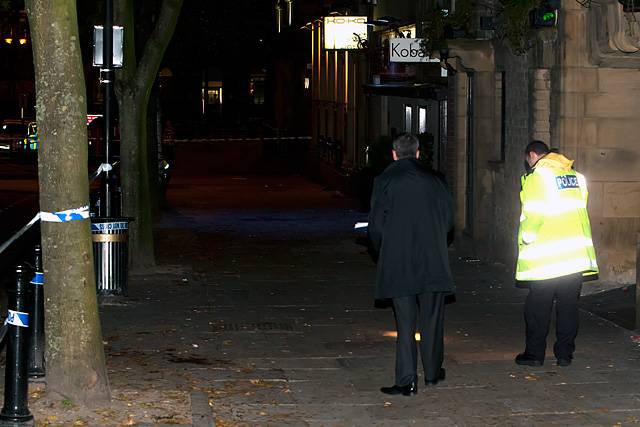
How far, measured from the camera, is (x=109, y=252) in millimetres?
13344

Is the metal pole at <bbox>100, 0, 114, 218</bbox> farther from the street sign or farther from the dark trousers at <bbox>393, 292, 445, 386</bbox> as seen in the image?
the dark trousers at <bbox>393, 292, 445, 386</bbox>

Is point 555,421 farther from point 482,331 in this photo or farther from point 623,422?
point 482,331

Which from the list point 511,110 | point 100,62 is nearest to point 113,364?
point 100,62

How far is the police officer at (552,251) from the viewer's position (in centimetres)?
989

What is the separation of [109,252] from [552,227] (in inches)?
204

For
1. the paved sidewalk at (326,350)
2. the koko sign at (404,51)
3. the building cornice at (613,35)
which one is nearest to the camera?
the paved sidewalk at (326,350)

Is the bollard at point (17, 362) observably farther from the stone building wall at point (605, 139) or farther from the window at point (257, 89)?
the window at point (257, 89)

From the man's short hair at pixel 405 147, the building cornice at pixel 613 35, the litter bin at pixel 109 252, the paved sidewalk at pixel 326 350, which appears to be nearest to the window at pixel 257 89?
the paved sidewalk at pixel 326 350

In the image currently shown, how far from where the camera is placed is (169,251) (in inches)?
744

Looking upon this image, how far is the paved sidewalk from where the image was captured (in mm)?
8656

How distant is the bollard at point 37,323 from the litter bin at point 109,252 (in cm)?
409

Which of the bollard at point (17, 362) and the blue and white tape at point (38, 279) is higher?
the blue and white tape at point (38, 279)

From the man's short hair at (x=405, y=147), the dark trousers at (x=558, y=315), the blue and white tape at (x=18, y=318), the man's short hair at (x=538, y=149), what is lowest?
the dark trousers at (x=558, y=315)

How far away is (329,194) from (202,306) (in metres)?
19.2
